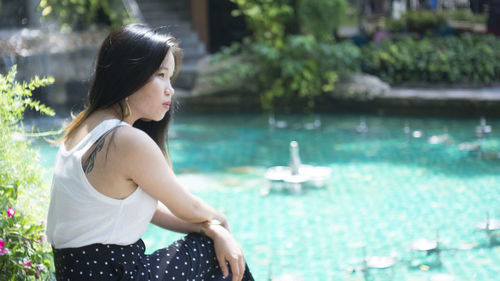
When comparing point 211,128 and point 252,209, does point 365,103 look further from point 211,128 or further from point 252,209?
point 252,209

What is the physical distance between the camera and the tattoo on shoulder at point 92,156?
6.82 ft

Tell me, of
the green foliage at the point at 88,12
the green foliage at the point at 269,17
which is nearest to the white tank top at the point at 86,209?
the green foliage at the point at 269,17

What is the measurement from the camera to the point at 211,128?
971 cm

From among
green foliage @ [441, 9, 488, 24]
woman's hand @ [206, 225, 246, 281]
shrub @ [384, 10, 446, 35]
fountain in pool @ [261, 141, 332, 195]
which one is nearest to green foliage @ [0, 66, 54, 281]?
woman's hand @ [206, 225, 246, 281]

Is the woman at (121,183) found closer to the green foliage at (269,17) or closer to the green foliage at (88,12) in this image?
the green foliage at (269,17)

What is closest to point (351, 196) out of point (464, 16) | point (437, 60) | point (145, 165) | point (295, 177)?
point (295, 177)

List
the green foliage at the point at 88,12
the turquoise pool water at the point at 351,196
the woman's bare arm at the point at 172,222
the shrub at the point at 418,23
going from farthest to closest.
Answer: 1. the shrub at the point at 418,23
2. the green foliage at the point at 88,12
3. the turquoise pool water at the point at 351,196
4. the woman's bare arm at the point at 172,222

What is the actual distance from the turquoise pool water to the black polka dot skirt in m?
1.29

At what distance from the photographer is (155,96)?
225 centimetres

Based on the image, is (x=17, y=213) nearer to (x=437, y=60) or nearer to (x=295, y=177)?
(x=295, y=177)

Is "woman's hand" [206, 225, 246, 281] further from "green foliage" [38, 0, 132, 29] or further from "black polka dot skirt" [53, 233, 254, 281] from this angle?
"green foliage" [38, 0, 132, 29]

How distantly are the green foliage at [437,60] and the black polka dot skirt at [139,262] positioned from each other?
9203mm

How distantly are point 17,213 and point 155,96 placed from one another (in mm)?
903

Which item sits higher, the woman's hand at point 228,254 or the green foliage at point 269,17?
the woman's hand at point 228,254
